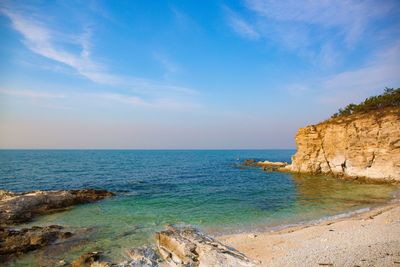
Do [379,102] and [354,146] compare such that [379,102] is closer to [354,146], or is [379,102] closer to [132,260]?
[354,146]

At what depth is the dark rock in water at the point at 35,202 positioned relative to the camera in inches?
844

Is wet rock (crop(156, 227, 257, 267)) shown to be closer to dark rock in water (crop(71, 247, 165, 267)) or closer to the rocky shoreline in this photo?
dark rock in water (crop(71, 247, 165, 267))

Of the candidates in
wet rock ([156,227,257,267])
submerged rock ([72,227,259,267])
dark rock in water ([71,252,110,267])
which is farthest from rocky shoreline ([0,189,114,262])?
wet rock ([156,227,257,267])

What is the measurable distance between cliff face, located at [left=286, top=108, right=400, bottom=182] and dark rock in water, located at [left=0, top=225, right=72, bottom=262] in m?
42.8

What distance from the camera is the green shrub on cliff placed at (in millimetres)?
44375

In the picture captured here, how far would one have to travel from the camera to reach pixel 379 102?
46219mm

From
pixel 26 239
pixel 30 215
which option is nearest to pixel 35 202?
pixel 30 215

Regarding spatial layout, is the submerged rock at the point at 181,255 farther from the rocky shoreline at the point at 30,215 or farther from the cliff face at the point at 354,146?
the cliff face at the point at 354,146

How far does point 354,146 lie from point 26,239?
46837 millimetres

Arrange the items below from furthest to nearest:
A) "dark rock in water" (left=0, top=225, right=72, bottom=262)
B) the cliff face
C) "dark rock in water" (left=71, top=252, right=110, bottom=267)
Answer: the cliff face
"dark rock in water" (left=0, top=225, right=72, bottom=262)
"dark rock in water" (left=71, top=252, right=110, bottom=267)

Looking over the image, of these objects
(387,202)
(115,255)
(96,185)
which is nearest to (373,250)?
(115,255)

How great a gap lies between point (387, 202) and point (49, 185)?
147 feet

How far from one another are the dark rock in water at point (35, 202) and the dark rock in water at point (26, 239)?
16.2 ft

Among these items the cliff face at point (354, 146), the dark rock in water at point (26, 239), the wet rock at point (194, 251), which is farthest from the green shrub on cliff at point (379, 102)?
the dark rock in water at point (26, 239)
